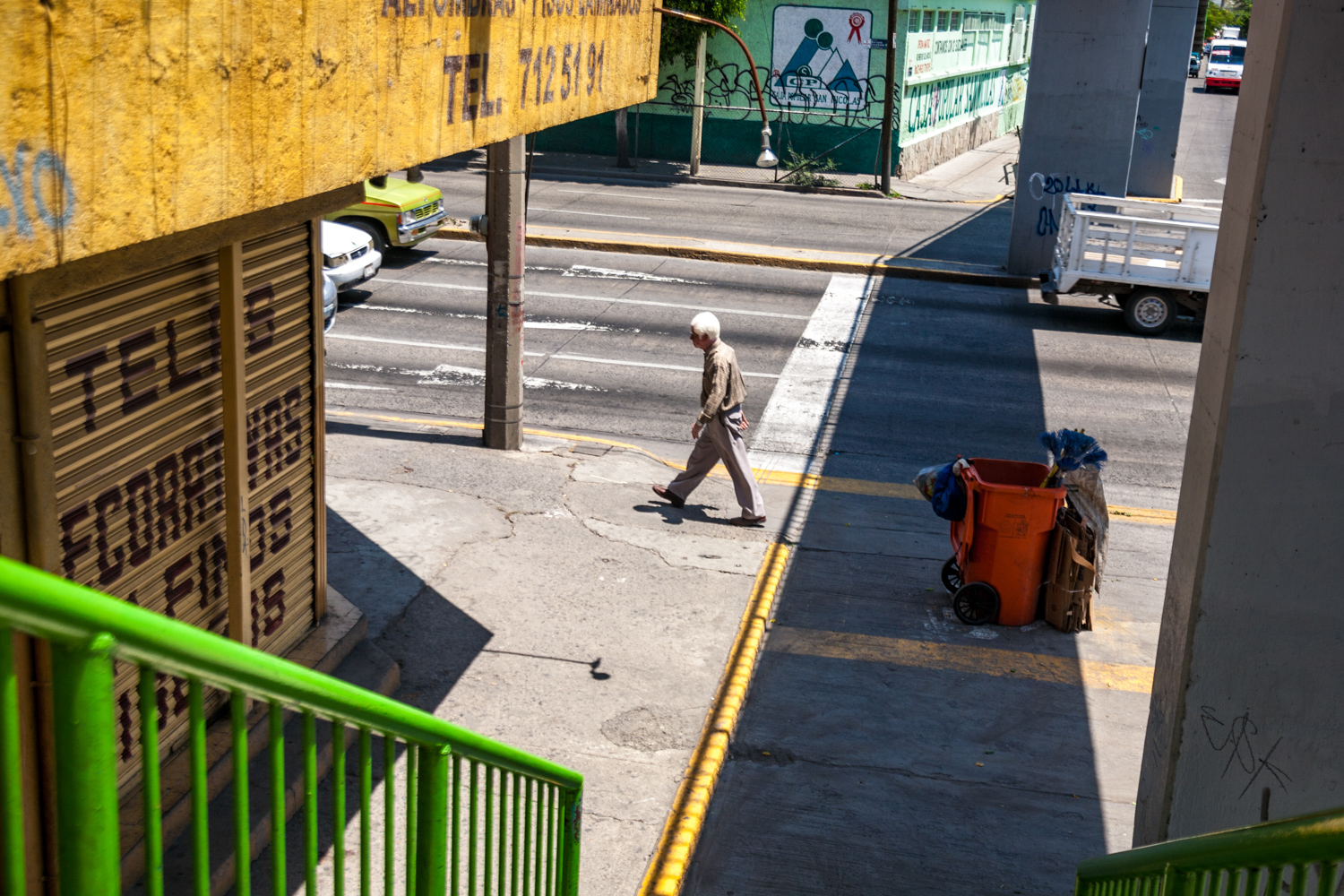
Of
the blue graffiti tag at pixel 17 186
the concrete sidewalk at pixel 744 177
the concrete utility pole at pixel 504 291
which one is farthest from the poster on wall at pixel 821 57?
the blue graffiti tag at pixel 17 186

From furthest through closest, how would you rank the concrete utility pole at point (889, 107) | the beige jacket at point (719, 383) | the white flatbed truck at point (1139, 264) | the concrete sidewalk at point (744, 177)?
the concrete sidewalk at point (744, 177), the concrete utility pole at point (889, 107), the white flatbed truck at point (1139, 264), the beige jacket at point (719, 383)

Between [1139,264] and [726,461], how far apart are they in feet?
34.4

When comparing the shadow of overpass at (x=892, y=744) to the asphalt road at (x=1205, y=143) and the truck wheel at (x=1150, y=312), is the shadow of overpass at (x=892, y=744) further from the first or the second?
the asphalt road at (x=1205, y=143)

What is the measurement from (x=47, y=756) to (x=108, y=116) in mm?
2580

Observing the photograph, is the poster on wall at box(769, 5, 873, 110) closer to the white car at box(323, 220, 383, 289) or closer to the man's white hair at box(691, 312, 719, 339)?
the white car at box(323, 220, 383, 289)

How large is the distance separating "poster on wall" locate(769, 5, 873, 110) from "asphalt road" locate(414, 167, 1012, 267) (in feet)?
15.5

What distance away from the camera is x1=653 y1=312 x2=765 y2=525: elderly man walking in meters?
10.4

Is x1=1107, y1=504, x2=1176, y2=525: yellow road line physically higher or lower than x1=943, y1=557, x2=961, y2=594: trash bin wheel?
lower

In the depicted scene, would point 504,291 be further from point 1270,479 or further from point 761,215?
point 761,215

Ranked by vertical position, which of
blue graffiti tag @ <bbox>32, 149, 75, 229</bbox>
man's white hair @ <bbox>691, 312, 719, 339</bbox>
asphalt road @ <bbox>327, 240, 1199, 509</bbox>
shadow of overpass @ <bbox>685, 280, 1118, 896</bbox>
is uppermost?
blue graffiti tag @ <bbox>32, 149, 75, 229</bbox>

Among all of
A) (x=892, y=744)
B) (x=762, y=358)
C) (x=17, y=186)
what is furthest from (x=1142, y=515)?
(x=17, y=186)

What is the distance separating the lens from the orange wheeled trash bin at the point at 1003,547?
352 inches

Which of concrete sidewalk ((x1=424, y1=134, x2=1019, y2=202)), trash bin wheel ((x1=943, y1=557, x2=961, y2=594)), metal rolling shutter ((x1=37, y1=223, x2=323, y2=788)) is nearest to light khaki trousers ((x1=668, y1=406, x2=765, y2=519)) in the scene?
trash bin wheel ((x1=943, y1=557, x2=961, y2=594))

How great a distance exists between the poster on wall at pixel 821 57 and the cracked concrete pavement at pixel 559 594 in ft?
84.4
